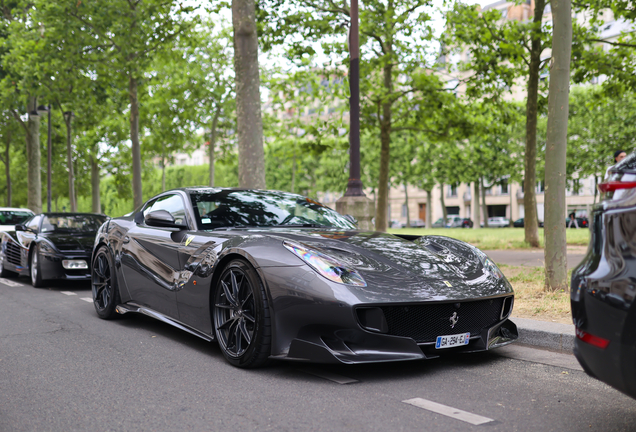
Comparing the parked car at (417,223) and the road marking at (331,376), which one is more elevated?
the road marking at (331,376)

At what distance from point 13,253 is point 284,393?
9.18 meters

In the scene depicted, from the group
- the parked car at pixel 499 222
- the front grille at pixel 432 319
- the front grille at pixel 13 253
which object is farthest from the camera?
the parked car at pixel 499 222

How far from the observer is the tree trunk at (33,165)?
26438 millimetres

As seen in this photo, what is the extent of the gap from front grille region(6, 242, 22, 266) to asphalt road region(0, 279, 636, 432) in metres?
6.22

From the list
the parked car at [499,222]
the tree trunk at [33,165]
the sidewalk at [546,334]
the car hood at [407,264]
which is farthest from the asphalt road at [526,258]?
the parked car at [499,222]

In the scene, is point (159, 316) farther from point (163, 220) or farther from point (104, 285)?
point (104, 285)

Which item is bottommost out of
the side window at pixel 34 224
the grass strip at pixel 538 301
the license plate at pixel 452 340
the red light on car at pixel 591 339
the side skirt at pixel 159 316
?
the grass strip at pixel 538 301

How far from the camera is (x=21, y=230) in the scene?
1079cm

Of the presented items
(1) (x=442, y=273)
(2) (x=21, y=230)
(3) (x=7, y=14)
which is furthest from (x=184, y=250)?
(3) (x=7, y=14)

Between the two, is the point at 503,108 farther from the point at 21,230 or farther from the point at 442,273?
the point at 442,273

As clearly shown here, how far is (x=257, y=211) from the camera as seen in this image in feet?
17.8

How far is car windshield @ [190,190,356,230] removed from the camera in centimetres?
525

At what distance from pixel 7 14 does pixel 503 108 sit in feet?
68.2

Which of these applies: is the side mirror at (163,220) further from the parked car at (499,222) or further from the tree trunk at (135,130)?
the parked car at (499,222)
